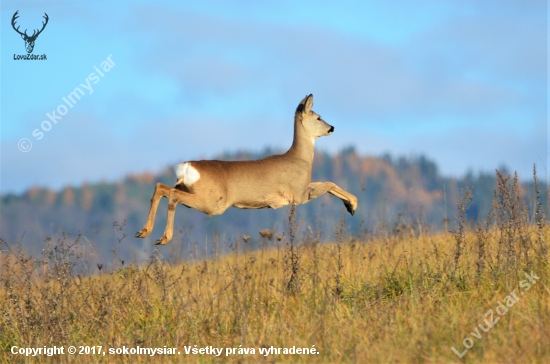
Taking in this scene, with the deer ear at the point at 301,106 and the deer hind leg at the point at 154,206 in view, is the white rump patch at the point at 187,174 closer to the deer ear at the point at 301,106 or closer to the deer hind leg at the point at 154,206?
the deer hind leg at the point at 154,206

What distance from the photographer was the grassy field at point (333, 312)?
18.2 feet

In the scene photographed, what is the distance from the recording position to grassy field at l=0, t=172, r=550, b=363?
18.2ft

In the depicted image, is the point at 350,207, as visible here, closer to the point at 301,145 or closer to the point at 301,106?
the point at 301,145

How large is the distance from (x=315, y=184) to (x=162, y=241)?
2.78 meters

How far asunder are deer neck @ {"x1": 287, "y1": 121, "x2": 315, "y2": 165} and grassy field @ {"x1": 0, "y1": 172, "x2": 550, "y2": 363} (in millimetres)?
2652

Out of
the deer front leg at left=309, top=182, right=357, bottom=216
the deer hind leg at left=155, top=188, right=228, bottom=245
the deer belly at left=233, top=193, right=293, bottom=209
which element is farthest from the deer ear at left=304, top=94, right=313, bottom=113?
the deer hind leg at left=155, top=188, right=228, bottom=245

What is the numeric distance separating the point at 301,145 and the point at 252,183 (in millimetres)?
1448

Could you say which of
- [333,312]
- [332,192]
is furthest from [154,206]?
[333,312]

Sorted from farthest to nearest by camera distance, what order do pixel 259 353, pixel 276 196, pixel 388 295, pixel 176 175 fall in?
pixel 276 196 → pixel 176 175 → pixel 388 295 → pixel 259 353

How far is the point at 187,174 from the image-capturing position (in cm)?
941

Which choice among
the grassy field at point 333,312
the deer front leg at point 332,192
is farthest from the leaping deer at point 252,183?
the grassy field at point 333,312

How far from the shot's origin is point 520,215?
276 inches

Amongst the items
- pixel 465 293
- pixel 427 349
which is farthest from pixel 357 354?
pixel 465 293

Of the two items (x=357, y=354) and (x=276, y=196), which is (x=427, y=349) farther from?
(x=276, y=196)
